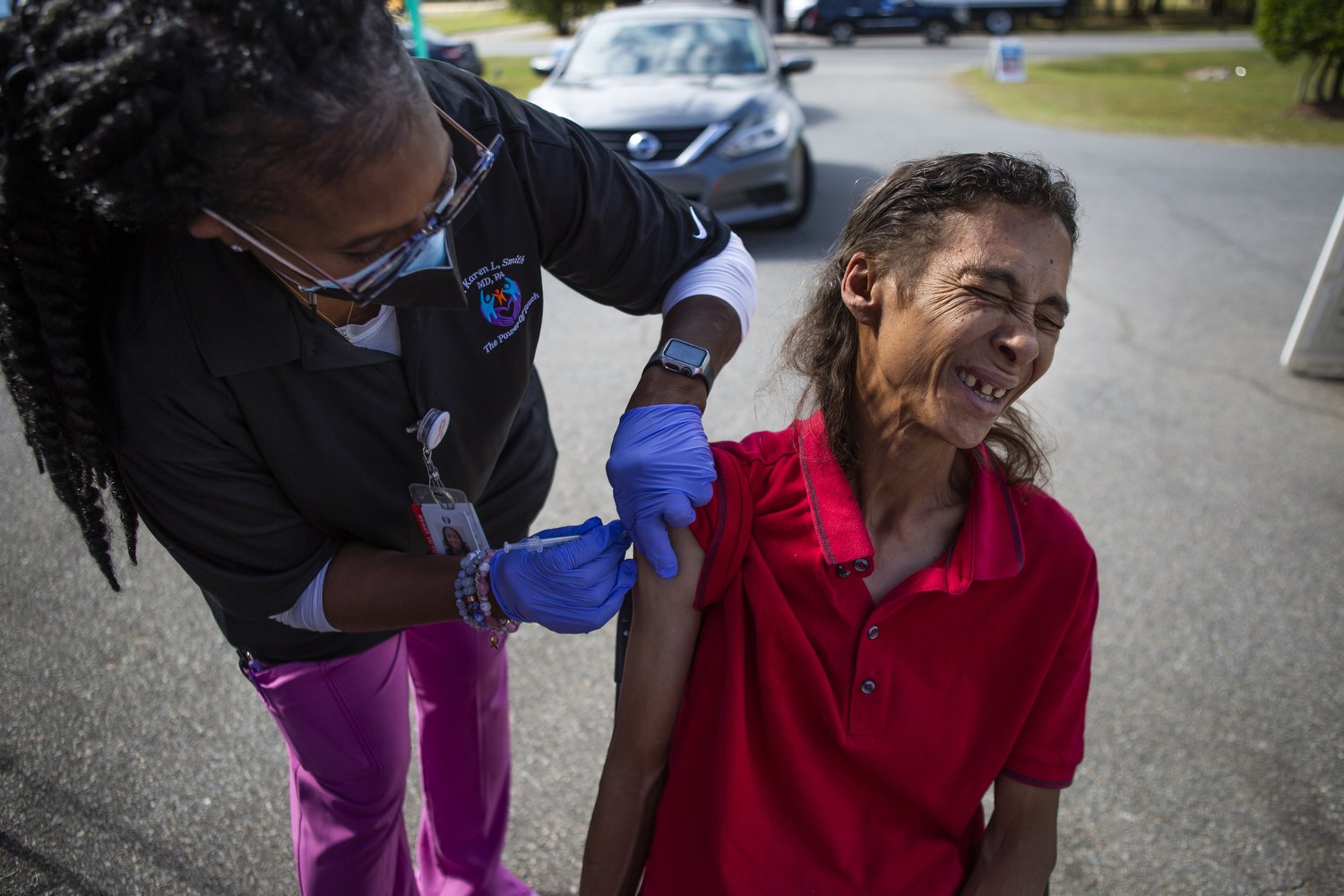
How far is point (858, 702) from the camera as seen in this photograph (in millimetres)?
1368

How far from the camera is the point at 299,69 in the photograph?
102 cm

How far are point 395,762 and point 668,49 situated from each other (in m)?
6.59

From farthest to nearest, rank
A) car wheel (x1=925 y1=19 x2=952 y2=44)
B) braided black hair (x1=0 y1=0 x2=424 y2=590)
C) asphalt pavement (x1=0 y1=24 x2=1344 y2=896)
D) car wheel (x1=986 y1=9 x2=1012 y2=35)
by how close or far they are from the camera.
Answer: car wheel (x1=986 y1=9 x2=1012 y2=35), car wheel (x1=925 y1=19 x2=952 y2=44), asphalt pavement (x1=0 y1=24 x2=1344 y2=896), braided black hair (x1=0 y1=0 x2=424 y2=590)

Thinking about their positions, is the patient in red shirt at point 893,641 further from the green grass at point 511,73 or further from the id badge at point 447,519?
the green grass at point 511,73

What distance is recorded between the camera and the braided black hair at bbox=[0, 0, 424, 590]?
97 centimetres

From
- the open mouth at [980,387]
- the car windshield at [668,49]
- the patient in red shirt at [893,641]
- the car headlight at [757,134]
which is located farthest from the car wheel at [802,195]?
the open mouth at [980,387]

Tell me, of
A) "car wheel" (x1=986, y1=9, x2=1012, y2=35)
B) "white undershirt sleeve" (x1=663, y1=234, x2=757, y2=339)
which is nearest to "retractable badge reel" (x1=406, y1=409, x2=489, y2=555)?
"white undershirt sleeve" (x1=663, y1=234, x2=757, y2=339)

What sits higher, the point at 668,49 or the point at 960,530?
the point at 960,530

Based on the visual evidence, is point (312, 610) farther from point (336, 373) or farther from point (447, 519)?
point (336, 373)

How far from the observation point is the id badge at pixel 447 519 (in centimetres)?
153

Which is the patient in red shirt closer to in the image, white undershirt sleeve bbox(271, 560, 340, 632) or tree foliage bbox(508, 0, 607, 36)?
white undershirt sleeve bbox(271, 560, 340, 632)

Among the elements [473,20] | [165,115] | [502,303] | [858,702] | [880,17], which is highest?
[165,115]

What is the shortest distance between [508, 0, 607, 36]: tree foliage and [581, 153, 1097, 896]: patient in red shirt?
25022mm

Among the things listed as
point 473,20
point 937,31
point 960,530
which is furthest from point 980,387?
point 473,20
